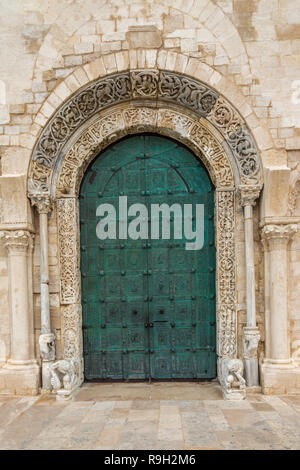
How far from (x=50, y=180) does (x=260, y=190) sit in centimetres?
269

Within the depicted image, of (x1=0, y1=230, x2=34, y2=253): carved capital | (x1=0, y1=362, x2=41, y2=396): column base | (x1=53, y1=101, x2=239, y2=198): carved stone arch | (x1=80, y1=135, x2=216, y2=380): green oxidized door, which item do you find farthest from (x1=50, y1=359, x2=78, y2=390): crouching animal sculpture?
(x1=53, y1=101, x2=239, y2=198): carved stone arch

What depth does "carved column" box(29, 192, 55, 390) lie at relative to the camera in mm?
5020

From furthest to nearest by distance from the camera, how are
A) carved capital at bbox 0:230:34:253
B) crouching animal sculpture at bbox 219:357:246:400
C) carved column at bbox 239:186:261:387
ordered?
carved capital at bbox 0:230:34:253 < carved column at bbox 239:186:261:387 < crouching animal sculpture at bbox 219:357:246:400

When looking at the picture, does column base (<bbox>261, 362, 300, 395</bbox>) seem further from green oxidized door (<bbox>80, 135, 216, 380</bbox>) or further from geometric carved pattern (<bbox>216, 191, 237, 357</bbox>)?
green oxidized door (<bbox>80, 135, 216, 380</bbox>)

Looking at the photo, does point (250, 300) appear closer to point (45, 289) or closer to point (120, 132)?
point (45, 289)

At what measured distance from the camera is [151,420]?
4035mm

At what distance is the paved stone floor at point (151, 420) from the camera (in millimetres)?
3527

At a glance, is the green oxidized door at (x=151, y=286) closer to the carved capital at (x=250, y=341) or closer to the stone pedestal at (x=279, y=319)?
the carved capital at (x=250, y=341)

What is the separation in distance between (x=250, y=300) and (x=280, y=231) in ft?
3.04

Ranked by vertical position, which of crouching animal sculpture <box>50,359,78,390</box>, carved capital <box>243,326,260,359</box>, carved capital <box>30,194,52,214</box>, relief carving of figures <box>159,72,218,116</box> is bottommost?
crouching animal sculpture <box>50,359,78,390</box>

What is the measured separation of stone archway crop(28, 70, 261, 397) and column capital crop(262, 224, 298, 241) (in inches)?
16.7

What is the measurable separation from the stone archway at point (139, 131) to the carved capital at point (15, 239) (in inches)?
14.8

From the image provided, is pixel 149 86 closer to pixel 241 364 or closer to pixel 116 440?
pixel 241 364

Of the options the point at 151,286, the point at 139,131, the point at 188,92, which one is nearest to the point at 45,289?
the point at 151,286
